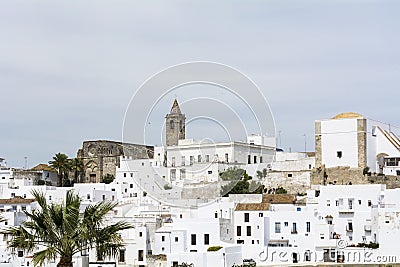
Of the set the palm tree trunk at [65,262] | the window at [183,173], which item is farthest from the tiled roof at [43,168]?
the palm tree trunk at [65,262]

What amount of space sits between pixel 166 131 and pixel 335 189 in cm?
2816

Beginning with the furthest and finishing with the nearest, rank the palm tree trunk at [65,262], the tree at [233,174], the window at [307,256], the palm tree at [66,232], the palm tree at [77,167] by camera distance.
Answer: the palm tree at [77,167] < the tree at [233,174] < the window at [307,256] < the palm tree at [66,232] < the palm tree trunk at [65,262]

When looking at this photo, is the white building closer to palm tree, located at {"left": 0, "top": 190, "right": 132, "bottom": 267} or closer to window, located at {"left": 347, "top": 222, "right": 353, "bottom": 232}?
window, located at {"left": 347, "top": 222, "right": 353, "bottom": 232}

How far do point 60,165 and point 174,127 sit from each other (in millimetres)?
10618

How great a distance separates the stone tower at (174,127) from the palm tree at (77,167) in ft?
27.4

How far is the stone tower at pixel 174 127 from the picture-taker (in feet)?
211

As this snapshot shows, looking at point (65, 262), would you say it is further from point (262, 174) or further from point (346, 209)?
point (262, 174)

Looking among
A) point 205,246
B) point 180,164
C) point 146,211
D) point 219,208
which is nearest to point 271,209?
point 219,208

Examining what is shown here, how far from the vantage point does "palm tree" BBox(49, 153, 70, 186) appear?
64.2 metres

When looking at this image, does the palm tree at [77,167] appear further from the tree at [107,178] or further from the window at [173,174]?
the window at [173,174]

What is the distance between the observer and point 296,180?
55.0 metres

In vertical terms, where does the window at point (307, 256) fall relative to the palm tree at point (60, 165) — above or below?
below

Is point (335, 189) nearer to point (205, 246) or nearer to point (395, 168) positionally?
point (205, 246)

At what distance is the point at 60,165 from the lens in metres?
64.2
